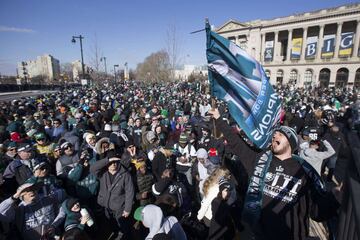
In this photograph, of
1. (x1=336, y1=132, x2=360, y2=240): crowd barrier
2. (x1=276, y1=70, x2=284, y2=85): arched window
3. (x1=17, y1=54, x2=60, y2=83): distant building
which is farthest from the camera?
(x1=17, y1=54, x2=60, y2=83): distant building

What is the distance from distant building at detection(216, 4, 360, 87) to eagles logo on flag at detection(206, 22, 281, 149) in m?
52.3

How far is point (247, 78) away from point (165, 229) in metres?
2.31

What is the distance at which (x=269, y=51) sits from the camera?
6191cm

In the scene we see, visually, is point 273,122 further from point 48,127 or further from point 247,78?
point 48,127

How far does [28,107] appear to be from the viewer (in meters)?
12.1

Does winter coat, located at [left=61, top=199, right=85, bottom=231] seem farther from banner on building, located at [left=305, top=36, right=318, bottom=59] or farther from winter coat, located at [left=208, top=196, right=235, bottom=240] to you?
banner on building, located at [left=305, top=36, right=318, bottom=59]

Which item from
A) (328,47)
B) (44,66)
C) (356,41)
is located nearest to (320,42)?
(328,47)

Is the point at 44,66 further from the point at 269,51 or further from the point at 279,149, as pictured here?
the point at 279,149

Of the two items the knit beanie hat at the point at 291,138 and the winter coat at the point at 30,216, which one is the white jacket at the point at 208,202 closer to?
the knit beanie hat at the point at 291,138

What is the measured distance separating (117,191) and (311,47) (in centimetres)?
6388

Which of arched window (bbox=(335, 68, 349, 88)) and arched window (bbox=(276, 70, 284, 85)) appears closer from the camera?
arched window (bbox=(335, 68, 349, 88))

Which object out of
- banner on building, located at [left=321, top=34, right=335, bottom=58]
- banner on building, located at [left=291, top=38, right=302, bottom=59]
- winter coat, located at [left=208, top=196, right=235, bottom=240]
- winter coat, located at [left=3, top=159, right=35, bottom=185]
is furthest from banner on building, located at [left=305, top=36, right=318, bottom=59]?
winter coat, located at [left=3, top=159, right=35, bottom=185]

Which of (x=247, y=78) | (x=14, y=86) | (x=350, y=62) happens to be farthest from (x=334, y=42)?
(x=14, y=86)

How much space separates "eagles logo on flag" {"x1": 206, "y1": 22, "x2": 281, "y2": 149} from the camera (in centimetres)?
299
